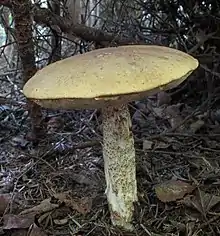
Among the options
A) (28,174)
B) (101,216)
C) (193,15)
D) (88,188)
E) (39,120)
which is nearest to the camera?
(101,216)

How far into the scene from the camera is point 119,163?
1.71m

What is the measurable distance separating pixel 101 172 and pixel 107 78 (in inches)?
37.2

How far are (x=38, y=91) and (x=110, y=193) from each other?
0.56m

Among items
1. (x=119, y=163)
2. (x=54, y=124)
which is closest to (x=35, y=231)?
(x=119, y=163)

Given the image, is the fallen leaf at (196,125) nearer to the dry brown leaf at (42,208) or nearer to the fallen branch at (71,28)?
the fallen branch at (71,28)

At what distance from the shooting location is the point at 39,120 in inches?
99.3

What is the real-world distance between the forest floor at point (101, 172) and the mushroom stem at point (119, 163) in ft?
0.24

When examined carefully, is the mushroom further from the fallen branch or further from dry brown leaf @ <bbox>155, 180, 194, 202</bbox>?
the fallen branch

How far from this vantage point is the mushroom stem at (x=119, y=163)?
1649 mm

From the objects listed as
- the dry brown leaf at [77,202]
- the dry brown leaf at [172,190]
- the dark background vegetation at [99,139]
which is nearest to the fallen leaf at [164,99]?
the dark background vegetation at [99,139]

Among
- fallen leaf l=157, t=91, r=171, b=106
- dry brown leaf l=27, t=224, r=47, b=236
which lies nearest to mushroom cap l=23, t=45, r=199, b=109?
dry brown leaf l=27, t=224, r=47, b=236

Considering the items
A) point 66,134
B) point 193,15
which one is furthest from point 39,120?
point 193,15

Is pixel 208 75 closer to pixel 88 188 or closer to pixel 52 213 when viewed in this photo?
pixel 88 188

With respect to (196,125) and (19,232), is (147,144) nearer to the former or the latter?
(196,125)
